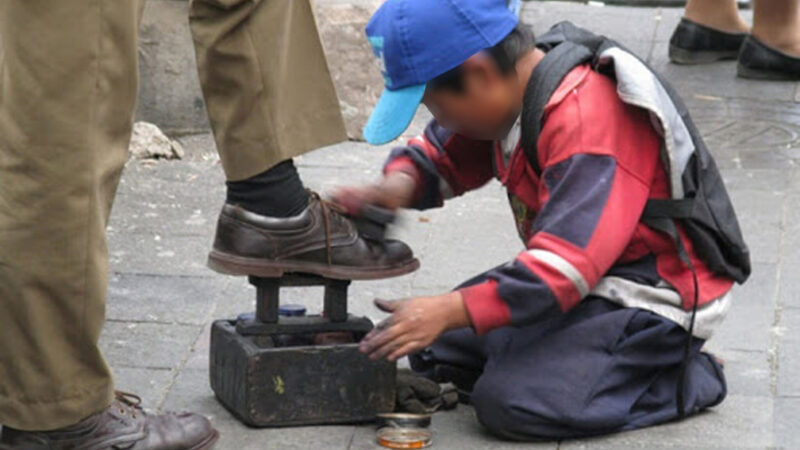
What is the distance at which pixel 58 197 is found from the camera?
2.97 m

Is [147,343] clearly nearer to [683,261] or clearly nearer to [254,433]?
[254,433]

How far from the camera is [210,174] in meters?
5.34

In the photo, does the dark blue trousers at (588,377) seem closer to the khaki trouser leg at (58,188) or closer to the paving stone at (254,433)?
the paving stone at (254,433)

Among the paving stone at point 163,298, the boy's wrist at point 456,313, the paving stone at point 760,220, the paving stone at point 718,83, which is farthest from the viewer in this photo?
the paving stone at point 718,83

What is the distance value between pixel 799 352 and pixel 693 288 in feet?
1.82

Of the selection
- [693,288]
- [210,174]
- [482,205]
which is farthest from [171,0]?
[693,288]

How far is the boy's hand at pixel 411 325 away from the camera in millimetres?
3236

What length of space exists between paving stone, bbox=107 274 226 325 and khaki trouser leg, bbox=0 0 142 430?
0.97 meters

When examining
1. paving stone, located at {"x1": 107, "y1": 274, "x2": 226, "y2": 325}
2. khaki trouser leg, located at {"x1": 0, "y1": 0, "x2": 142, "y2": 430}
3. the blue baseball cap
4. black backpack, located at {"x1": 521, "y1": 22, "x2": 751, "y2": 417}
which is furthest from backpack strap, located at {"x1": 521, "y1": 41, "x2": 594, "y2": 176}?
paving stone, located at {"x1": 107, "y1": 274, "x2": 226, "y2": 325}

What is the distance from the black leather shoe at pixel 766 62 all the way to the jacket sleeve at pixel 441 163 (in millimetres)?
2798

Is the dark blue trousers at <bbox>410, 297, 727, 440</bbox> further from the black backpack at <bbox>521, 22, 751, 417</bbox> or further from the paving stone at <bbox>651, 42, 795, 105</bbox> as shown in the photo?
the paving stone at <bbox>651, 42, 795, 105</bbox>

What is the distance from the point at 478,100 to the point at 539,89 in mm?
124

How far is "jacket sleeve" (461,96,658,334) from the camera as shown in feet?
10.7

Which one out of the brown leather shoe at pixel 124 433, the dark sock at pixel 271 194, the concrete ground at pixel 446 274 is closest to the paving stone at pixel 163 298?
the concrete ground at pixel 446 274
